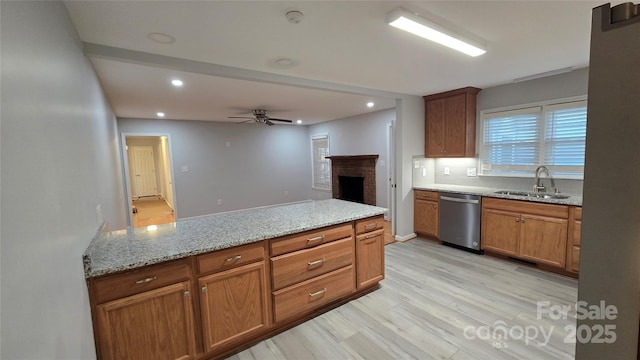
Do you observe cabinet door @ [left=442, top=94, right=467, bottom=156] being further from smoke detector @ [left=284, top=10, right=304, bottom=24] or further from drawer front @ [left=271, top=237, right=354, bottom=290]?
smoke detector @ [left=284, top=10, right=304, bottom=24]

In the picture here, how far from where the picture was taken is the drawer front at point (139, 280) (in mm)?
1535

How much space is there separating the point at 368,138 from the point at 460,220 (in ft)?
9.12

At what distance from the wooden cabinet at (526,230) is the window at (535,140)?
688 mm

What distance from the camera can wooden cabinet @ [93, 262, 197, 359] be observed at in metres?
1.55

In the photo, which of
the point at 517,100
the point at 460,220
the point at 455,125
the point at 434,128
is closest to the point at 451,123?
the point at 455,125

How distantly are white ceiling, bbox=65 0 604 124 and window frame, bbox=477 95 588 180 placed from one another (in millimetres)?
454

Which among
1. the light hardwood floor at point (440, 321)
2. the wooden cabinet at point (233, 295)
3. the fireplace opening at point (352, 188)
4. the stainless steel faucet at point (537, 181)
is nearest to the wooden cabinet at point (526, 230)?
the light hardwood floor at point (440, 321)

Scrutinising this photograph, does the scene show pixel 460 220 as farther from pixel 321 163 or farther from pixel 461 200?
pixel 321 163

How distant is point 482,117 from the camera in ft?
13.4

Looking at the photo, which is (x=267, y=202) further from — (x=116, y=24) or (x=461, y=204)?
(x=116, y=24)

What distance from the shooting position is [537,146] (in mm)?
3598

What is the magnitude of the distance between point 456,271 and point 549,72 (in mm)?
2656

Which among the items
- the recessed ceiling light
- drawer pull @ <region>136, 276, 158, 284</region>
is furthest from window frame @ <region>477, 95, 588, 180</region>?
drawer pull @ <region>136, 276, 158, 284</region>

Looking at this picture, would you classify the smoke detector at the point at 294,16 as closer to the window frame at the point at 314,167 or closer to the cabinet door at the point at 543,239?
the cabinet door at the point at 543,239
